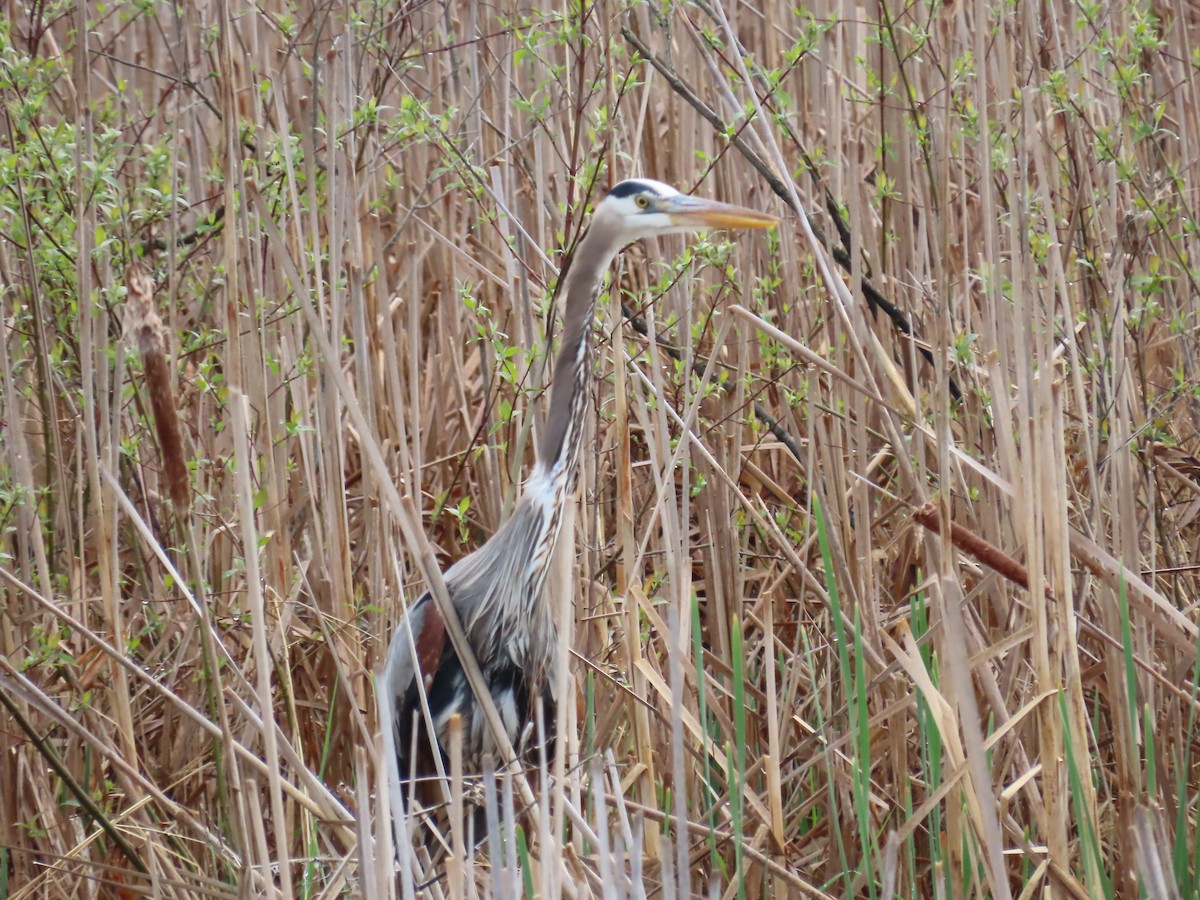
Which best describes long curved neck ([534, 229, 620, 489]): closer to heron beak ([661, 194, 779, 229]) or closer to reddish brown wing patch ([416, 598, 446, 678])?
heron beak ([661, 194, 779, 229])

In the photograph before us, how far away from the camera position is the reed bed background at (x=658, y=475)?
1.71 meters

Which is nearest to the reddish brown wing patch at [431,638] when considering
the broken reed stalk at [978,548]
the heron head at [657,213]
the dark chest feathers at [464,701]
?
the dark chest feathers at [464,701]

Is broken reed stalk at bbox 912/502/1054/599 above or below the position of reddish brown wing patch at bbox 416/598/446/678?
above

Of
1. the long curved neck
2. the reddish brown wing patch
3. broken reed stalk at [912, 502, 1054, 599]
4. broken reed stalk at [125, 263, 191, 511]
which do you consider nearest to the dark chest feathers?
the reddish brown wing patch

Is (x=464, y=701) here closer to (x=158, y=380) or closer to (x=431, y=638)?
(x=431, y=638)

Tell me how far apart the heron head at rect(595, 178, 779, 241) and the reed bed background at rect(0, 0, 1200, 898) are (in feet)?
0.52

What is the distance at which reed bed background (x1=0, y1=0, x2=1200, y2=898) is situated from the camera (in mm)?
1713

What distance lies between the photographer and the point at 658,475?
1894 millimetres

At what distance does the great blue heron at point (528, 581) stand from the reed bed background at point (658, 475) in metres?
0.08

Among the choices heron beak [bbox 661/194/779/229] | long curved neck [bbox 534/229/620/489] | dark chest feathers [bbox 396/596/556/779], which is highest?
heron beak [bbox 661/194/779/229]

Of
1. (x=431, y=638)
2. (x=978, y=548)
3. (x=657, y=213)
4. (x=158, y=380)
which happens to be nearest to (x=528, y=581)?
(x=431, y=638)

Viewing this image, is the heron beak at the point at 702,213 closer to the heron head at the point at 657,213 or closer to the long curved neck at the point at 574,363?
the heron head at the point at 657,213

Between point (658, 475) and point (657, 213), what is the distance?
17.4 inches

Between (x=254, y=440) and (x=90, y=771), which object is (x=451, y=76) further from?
(x=90, y=771)
